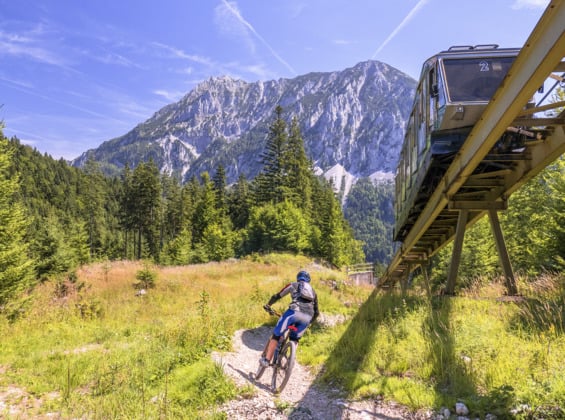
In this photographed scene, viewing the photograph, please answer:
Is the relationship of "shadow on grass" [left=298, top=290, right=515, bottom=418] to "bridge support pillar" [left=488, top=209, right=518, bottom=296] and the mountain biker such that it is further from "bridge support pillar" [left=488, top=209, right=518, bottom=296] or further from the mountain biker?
"bridge support pillar" [left=488, top=209, right=518, bottom=296]

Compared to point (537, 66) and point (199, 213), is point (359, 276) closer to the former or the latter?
point (199, 213)

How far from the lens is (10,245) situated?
12016 mm

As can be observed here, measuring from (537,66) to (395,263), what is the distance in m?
11.2

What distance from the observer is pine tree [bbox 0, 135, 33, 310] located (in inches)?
448

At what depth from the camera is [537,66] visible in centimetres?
319

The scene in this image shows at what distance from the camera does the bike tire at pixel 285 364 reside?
5918 millimetres

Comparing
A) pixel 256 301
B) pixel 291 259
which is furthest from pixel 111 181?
pixel 256 301

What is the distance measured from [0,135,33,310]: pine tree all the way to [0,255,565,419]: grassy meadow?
105 centimetres

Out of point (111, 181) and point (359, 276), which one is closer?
point (359, 276)

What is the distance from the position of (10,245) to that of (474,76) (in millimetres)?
15617

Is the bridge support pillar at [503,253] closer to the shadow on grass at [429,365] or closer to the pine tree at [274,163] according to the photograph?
the shadow on grass at [429,365]

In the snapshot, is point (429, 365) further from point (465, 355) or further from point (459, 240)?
point (459, 240)

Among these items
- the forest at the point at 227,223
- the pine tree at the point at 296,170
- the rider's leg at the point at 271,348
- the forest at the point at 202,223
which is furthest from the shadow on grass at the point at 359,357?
the pine tree at the point at 296,170

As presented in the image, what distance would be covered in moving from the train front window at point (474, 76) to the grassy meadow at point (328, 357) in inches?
165
